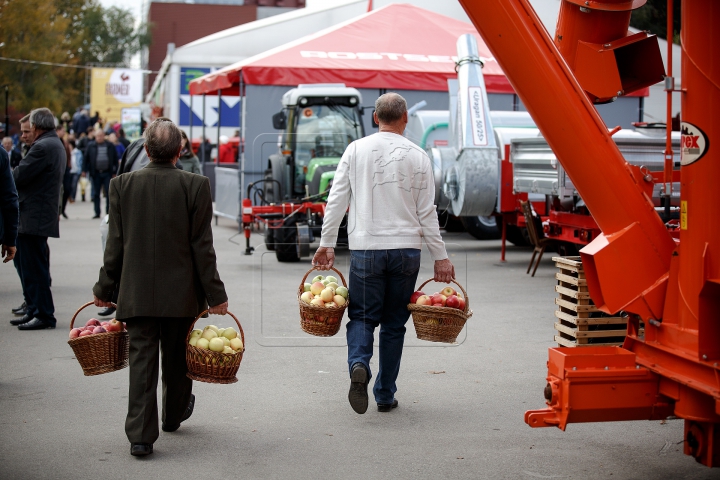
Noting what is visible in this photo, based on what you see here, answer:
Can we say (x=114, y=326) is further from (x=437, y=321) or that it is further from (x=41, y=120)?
(x=41, y=120)

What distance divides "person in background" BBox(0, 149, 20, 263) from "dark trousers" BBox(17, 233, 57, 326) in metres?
1.02

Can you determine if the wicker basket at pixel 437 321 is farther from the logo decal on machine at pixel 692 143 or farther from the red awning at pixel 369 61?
the red awning at pixel 369 61

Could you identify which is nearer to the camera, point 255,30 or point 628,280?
point 628,280

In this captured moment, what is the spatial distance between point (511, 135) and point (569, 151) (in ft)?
36.9

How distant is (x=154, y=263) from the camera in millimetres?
5254

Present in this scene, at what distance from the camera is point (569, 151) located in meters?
4.45

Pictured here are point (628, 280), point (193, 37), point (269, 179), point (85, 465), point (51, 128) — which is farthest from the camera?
point (193, 37)

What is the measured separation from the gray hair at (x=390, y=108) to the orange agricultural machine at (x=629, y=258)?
Answer: 4.99 ft

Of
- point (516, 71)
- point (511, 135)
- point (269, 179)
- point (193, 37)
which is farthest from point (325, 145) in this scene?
point (193, 37)

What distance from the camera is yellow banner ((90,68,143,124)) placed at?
1836 inches

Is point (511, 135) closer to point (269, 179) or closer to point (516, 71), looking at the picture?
point (269, 179)

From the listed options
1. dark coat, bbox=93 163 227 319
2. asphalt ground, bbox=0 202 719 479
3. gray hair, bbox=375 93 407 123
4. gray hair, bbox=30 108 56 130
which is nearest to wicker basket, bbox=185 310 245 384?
dark coat, bbox=93 163 227 319

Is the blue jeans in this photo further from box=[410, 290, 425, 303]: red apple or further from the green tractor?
the green tractor

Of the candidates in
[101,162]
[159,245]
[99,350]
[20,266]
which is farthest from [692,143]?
[101,162]
